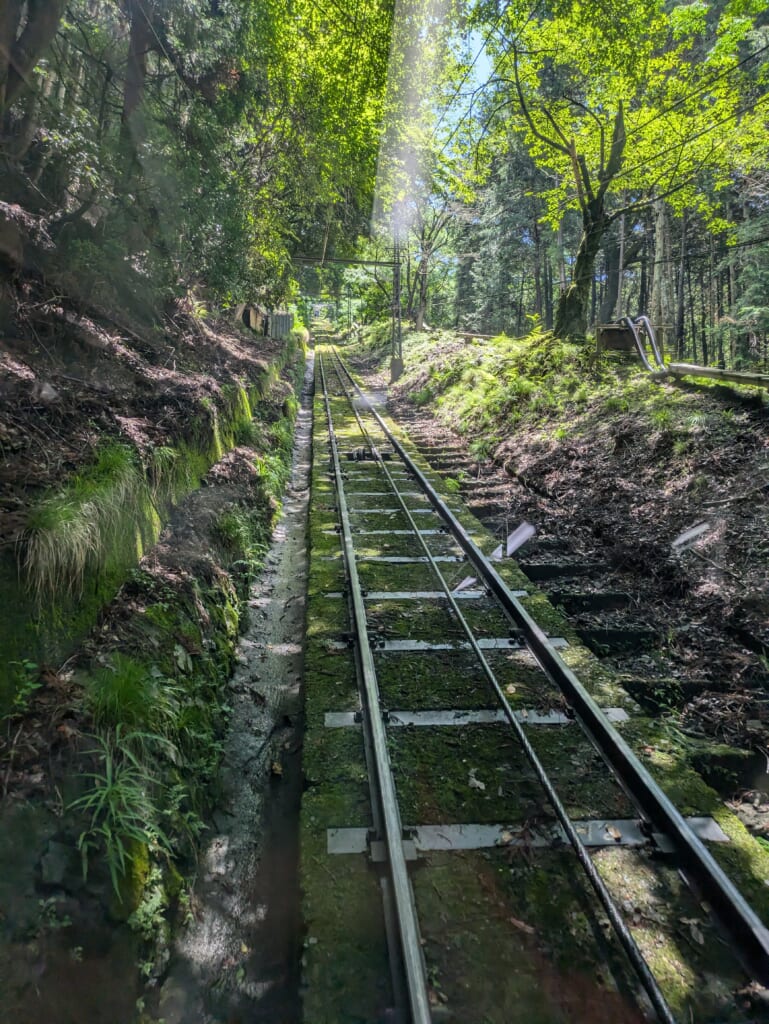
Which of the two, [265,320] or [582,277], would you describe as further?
[265,320]

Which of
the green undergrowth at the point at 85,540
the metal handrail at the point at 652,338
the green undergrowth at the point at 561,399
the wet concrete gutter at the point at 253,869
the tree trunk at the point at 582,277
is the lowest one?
the wet concrete gutter at the point at 253,869

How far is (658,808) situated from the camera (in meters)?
3.45

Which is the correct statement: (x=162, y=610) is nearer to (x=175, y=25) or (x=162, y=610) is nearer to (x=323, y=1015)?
(x=323, y=1015)

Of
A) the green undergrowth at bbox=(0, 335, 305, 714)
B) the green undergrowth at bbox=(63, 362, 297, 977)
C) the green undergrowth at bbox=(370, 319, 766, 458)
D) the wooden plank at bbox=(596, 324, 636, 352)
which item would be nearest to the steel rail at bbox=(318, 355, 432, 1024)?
the green undergrowth at bbox=(63, 362, 297, 977)

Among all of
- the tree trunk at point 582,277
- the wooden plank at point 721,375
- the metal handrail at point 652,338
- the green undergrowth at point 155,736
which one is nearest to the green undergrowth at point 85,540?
the green undergrowth at point 155,736

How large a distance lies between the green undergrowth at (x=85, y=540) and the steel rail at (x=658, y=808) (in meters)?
3.56

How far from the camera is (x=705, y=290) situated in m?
31.5

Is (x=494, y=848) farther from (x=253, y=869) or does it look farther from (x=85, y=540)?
(x=85, y=540)

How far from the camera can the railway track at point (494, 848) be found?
2.67m

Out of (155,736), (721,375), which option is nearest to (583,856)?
(155,736)

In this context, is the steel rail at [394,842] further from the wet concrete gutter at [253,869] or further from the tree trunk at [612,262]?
the tree trunk at [612,262]

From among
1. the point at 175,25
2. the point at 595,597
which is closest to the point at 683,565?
the point at 595,597

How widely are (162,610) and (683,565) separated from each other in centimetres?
519

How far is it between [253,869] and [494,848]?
1492 mm
